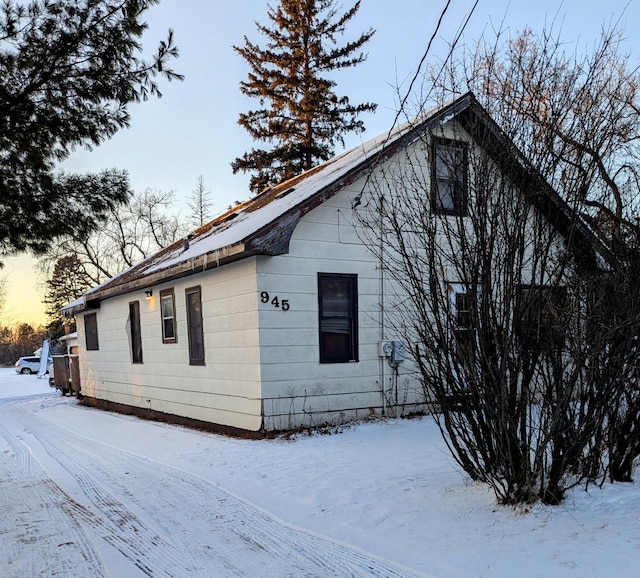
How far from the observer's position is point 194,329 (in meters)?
9.48

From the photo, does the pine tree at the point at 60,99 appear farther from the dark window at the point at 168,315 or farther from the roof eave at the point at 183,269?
the dark window at the point at 168,315

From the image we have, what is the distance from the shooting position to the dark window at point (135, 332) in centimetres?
1188

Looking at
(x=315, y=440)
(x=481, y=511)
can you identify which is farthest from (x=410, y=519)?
(x=315, y=440)

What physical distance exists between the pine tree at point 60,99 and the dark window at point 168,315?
4488 millimetres

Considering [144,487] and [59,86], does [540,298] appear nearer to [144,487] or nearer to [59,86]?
[144,487]

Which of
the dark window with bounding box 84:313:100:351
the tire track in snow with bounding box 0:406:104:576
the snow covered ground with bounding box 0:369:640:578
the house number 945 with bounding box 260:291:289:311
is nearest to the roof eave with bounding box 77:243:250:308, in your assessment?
the house number 945 with bounding box 260:291:289:311

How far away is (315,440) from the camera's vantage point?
24.0 ft

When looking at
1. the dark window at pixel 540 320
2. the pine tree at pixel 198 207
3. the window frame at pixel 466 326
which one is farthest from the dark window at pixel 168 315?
the pine tree at pixel 198 207

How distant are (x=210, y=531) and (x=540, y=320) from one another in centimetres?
294

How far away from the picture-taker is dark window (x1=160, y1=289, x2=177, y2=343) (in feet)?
33.3

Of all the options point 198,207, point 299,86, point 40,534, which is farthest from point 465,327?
point 198,207

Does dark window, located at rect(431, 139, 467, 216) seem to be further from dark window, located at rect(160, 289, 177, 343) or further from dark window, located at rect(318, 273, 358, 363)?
dark window, located at rect(160, 289, 177, 343)

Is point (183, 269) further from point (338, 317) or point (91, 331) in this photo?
point (91, 331)

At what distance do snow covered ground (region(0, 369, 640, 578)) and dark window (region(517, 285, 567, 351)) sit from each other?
1198mm
